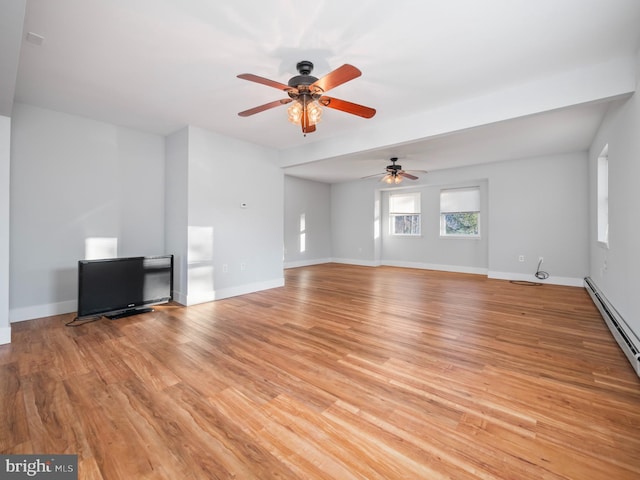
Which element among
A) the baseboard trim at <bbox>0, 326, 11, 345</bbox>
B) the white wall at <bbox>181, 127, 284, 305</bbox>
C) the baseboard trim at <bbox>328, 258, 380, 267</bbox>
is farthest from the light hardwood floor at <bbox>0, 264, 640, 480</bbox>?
the baseboard trim at <bbox>328, 258, 380, 267</bbox>

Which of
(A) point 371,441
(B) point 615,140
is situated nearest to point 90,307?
(A) point 371,441

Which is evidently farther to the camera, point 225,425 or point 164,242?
point 164,242

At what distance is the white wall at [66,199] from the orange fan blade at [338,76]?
3451 millimetres

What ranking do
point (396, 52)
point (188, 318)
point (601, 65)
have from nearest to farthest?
point (396, 52) → point (601, 65) → point (188, 318)

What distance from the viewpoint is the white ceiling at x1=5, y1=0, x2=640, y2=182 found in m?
2.00

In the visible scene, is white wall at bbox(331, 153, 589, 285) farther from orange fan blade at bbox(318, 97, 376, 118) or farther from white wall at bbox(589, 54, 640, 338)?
orange fan blade at bbox(318, 97, 376, 118)

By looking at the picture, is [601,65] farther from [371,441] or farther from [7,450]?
[7,450]

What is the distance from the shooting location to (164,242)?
4.73 metres

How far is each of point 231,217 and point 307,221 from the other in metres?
4.09

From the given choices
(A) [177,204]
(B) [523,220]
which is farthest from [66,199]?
(B) [523,220]

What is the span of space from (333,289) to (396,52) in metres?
3.94

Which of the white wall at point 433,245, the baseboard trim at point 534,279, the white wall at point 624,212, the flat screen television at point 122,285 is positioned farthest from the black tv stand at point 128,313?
the baseboard trim at point 534,279

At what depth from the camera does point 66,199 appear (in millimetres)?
3846

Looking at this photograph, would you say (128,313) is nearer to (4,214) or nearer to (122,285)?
(122,285)
